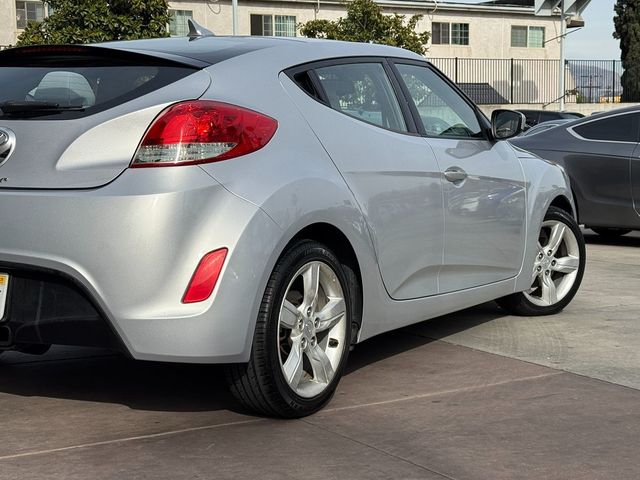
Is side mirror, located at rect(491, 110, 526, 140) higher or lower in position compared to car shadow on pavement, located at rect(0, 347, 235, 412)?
higher

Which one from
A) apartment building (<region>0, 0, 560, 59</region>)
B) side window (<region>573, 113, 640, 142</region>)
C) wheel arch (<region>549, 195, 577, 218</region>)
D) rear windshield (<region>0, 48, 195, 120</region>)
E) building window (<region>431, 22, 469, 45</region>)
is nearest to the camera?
rear windshield (<region>0, 48, 195, 120</region>)

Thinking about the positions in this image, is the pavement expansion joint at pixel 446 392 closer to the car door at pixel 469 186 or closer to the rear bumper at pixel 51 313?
the car door at pixel 469 186

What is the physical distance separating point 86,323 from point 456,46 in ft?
143

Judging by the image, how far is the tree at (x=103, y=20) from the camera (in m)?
21.5

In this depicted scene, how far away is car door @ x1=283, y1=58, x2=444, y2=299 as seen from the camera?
15.2 feet

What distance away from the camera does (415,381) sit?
5.07m

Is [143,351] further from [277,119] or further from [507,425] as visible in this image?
[507,425]

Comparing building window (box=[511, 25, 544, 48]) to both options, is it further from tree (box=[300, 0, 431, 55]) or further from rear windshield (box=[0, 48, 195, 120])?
rear windshield (box=[0, 48, 195, 120])

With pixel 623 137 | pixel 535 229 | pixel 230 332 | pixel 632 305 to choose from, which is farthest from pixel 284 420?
pixel 623 137

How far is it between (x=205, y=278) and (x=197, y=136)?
0.52 m

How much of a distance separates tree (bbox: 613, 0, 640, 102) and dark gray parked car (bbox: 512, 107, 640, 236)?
4272 centimetres

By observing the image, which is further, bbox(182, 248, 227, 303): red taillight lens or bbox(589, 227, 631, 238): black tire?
bbox(589, 227, 631, 238): black tire

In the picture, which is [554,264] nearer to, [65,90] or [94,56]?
[94,56]

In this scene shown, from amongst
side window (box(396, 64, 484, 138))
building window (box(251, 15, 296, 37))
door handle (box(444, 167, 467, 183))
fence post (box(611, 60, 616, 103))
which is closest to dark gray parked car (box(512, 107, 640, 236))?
side window (box(396, 64, 484, 138))
